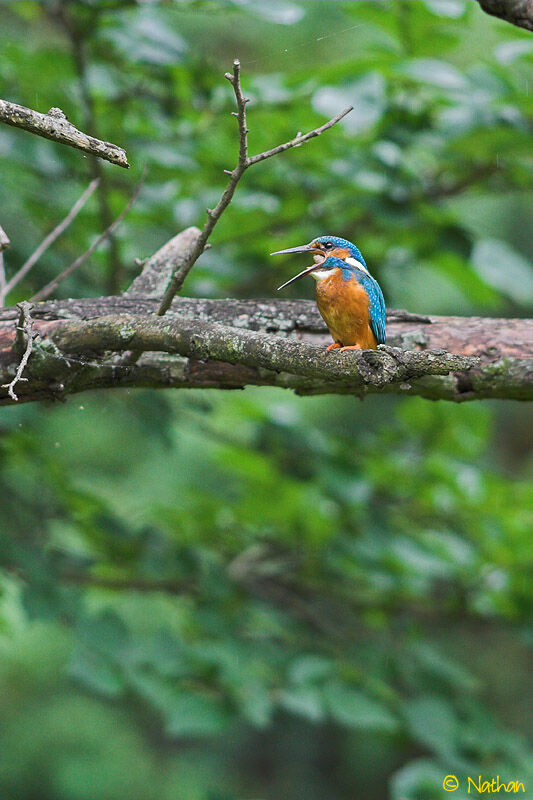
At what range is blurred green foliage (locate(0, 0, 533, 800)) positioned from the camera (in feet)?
7.16

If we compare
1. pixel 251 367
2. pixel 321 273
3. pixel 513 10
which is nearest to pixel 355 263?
pixel 321 273

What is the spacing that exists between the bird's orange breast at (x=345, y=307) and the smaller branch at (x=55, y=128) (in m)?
0.56

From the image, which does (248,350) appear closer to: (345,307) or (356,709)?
(345,307)

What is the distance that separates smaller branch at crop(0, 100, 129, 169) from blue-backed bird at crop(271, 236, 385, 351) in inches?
19.4

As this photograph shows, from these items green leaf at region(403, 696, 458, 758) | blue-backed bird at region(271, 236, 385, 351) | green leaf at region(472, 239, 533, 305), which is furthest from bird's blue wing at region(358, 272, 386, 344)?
green leaf at region(403, 696, 458, 758)

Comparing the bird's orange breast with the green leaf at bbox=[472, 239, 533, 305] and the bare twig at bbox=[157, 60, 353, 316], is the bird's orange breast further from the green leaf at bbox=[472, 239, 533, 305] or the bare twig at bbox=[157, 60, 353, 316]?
the green leaf at bbox=[472, 239, 533, 305]

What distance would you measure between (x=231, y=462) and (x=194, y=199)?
919 millimetres

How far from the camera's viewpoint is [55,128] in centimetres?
105

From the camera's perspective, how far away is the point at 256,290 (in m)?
2.95

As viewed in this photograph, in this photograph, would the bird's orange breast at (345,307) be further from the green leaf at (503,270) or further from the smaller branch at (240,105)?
the green leaf at (503,270)

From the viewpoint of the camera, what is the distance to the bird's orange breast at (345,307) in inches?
58.9

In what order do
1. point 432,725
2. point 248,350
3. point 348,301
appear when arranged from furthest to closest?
point 432,725, point 348,301, point 248,350

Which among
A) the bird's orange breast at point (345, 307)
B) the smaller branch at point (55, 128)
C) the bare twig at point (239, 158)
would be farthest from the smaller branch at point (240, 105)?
the bird's orange breast at point (345, 307)

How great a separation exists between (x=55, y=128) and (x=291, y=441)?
65.8 inches
